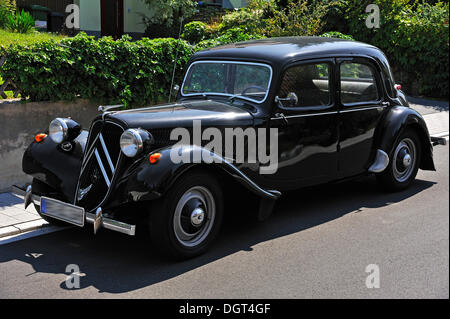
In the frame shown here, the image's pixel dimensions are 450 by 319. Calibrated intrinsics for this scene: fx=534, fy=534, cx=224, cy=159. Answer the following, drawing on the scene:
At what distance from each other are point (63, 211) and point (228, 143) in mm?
1598

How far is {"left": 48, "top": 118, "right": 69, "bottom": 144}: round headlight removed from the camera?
17.3 feet

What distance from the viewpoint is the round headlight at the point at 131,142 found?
4.41m

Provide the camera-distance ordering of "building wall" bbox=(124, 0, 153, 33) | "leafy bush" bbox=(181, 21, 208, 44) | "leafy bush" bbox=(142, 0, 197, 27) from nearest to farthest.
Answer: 1. "leafy bush" bbox=(181, 21, 208, 44)
2. "leafy bush" bbox=(142, 0, 197, 27)
3. "building wall" bbox=(124, 0, 153, 33)

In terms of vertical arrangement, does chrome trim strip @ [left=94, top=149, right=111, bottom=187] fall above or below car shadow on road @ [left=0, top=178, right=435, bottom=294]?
above

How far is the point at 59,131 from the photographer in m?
5.30

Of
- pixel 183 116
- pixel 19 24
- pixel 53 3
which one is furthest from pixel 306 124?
pixel 53 3

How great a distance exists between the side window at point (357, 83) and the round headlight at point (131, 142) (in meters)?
2.58

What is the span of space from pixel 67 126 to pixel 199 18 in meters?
14.6

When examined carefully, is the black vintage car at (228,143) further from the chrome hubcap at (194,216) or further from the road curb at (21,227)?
the road curb at (21,227)

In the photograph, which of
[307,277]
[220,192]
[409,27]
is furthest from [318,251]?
[409,27]

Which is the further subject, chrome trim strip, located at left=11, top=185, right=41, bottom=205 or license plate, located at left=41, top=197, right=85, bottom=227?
chrome trim strip, located at left=11, top=185, right=41, bottom=205

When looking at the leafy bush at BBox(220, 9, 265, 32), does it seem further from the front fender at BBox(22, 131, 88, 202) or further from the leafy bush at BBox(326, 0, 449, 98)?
the front fender at BBox(22, 131, 88, 202)

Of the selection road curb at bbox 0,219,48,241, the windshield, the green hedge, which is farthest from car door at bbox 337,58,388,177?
road curb at bbox 0,219,48,241

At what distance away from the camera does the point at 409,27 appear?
1381 centimetres
